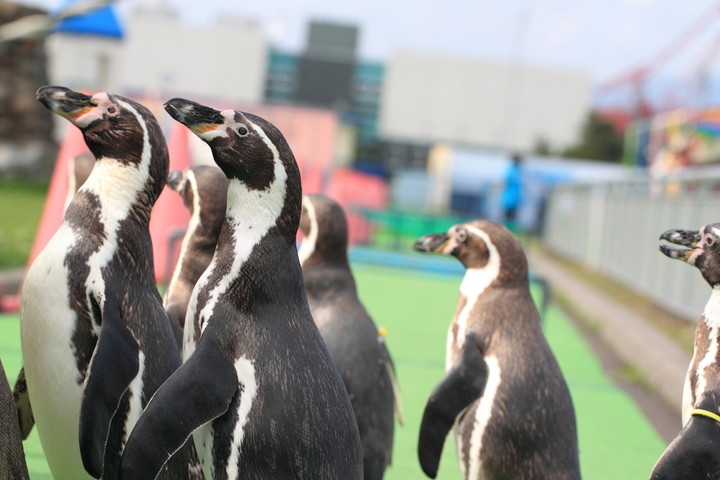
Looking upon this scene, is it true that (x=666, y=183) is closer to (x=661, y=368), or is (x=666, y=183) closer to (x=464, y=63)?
(x=661, y=368)

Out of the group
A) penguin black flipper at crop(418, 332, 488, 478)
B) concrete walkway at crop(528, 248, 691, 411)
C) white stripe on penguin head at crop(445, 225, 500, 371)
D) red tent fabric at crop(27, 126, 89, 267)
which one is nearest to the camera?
penguin black flipper at crop(418, 332, 488, 478)

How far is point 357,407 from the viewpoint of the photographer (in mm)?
2969

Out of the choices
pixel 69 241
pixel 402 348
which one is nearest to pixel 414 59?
pixel 402 348

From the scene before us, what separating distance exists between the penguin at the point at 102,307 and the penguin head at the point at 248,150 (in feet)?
1.01

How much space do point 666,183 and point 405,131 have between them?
5502cm

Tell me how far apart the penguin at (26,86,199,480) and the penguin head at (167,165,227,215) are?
52cm

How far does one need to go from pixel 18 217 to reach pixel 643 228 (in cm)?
776

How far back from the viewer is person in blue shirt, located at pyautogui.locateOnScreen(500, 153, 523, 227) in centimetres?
1588

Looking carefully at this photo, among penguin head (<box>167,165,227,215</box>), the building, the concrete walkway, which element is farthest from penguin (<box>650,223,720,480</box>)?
the building

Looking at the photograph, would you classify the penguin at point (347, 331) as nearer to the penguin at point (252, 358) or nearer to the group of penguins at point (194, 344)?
the group of penguins at point (194, 344)

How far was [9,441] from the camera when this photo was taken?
1840 mm

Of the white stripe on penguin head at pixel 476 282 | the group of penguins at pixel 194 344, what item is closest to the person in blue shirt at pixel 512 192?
the white stripe on penguin head at pixel 476 282

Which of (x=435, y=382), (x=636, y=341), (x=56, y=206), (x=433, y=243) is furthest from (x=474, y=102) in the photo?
(x=433, y=243)

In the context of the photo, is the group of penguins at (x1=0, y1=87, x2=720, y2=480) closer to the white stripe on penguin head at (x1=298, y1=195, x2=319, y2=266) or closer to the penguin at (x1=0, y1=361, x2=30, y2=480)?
the penguin at (x1=0, y1=361, x2=30, y2=480)
